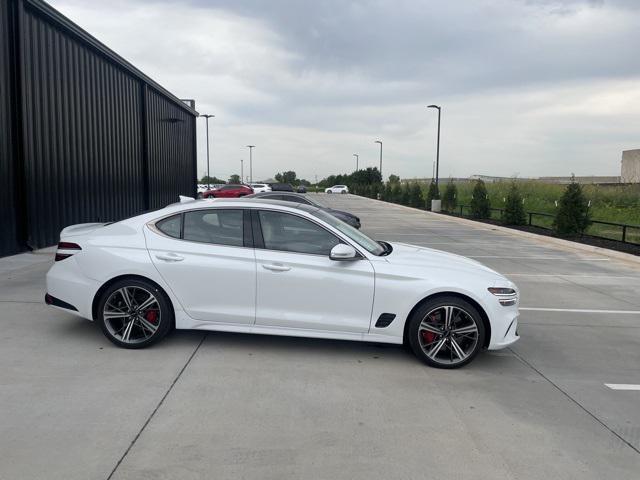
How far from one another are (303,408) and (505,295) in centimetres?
226

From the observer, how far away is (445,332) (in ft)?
16.2

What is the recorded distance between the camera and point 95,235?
5.37 m

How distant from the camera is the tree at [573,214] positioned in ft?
57.0

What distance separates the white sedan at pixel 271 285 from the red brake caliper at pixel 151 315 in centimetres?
1

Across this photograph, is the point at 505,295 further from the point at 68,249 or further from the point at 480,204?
the point at 480,204

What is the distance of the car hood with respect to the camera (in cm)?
513

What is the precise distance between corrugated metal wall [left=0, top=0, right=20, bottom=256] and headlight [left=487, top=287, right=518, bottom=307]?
965 centimetres

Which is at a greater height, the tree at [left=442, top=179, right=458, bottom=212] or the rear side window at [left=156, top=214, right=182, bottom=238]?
the rear side window at [left=156, top=214, right=182, bottom=238]

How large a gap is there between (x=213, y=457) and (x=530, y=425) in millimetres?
2311

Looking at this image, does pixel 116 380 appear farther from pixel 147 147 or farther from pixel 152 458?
pixel 147 147

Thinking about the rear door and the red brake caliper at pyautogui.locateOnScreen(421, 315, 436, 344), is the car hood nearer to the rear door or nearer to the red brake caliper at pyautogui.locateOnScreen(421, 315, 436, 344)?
the red brake caliper at pyautogui.locateOnScreen(421, 315, 436, 344)

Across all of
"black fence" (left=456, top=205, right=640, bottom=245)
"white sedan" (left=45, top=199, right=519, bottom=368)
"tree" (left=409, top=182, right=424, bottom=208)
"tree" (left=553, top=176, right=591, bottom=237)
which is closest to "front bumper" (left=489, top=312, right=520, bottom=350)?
"white sedan" (left=45, top=199, right=519, bottom=368)

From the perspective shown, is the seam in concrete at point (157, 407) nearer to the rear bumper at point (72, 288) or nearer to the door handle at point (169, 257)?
the door handle at point (169, 257)

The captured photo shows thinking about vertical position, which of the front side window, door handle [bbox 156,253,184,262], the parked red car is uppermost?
the front side window
